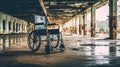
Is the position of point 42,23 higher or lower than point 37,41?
higher

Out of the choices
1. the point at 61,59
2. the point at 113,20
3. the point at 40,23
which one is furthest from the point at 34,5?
the point at 61,59

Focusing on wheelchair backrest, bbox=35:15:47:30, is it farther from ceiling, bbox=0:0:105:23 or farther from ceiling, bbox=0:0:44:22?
ceiling, bbox=0:0:105:23

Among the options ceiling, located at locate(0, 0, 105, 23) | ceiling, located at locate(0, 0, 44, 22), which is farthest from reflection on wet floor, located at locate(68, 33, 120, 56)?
ceiling, located at locate(0, 0, 105, 23)

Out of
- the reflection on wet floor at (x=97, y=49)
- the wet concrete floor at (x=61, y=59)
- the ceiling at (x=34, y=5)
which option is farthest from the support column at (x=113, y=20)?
the wet concrete floor at (x=61, y=59)

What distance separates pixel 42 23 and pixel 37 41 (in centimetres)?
62

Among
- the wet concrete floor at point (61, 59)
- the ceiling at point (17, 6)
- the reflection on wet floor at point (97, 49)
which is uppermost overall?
the ceiling at point (17, 6)

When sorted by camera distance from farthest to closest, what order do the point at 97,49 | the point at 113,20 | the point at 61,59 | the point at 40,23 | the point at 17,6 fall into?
1. the point at 17,6
2. the point at 113,20
3. the point at 97,49
4. the point at 40,23
5. the point at 61,59

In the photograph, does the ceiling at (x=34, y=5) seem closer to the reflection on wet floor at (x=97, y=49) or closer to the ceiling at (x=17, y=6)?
the ceiling at (x=17, y=6)

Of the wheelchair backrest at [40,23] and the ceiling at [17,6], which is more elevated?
the ceiling at [17,6]

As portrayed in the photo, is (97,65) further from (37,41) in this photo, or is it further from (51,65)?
(37,41)

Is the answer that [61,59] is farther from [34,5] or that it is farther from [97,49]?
[34,5]

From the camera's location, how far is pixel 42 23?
24.0 ft

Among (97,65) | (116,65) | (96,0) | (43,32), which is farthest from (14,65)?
(96,0)

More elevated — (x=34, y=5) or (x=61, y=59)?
(x=34, y=5)
